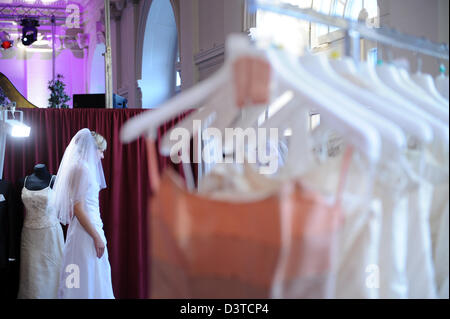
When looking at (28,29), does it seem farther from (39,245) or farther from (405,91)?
(405,91)

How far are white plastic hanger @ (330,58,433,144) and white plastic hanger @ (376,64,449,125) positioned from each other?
0.09m

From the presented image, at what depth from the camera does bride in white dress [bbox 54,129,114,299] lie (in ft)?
12.9

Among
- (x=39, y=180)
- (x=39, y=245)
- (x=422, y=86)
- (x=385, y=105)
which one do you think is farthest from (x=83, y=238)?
(x=385, y=105)

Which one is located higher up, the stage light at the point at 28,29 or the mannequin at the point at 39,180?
the stage light at the point at 28,29

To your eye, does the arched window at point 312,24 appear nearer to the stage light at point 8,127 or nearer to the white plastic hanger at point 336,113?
the stage light at point 8,127

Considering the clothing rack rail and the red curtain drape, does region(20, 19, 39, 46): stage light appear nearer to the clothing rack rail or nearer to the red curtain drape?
the red curtain drape

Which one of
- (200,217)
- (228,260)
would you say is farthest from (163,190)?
(228,260)

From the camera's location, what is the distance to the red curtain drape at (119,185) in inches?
217

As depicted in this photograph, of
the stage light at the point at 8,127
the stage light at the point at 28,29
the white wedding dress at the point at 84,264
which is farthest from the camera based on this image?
the stage light at the point at 28,29

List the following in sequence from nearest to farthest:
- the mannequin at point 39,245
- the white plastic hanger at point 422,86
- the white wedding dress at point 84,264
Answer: the white plastic hanger at point 422,86 < the white wedding dress at point 84,264 < the mannequin at point 39,245

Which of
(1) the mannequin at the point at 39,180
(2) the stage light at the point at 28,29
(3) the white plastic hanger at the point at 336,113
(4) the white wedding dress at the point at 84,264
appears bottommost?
(4) the white wedding dress at the point at 84,264

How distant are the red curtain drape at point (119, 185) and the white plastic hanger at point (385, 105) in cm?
391

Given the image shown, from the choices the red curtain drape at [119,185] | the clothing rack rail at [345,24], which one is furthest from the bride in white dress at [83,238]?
the clothing rack rail at [345,24]

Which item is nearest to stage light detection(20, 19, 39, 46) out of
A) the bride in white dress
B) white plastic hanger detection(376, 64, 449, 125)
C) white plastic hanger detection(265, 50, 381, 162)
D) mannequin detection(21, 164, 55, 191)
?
mannequin detection(21, 164, 55, 191)
